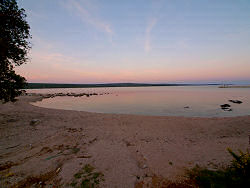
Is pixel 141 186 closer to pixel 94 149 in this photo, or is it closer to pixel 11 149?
pixel 94 149

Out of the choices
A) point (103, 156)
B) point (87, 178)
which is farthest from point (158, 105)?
point (87, 178)

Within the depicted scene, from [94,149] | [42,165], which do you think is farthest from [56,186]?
[94,149]

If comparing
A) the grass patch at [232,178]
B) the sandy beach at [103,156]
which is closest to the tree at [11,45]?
the sandy beach at [103,156]

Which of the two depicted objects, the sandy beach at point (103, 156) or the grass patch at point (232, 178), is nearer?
the grass patch at point (232, 178)

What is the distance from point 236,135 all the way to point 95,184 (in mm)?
10731

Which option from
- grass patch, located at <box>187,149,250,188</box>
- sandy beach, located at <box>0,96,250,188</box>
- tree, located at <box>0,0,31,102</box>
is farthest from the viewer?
tree, located at <box>0,0,31,102</box>

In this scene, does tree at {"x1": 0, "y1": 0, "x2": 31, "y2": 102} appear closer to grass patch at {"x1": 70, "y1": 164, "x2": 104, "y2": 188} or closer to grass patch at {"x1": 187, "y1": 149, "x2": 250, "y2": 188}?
grass patch at {"x1": 70, "y1": 164, "x2": 104, "y2": 188}

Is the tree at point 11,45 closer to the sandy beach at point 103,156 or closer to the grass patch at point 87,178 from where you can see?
the sandy beach at point 103,156

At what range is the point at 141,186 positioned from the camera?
3.73 m

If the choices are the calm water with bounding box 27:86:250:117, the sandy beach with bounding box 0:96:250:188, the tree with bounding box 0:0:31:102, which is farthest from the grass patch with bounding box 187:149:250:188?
the calm water with bounding box 27:86:250:117

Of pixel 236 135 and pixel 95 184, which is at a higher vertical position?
pixel 95 184

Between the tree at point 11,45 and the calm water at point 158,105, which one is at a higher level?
the tree at point 11,45

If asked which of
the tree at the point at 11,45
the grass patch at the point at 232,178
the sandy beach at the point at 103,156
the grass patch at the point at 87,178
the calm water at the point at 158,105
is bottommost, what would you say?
the calm water at the point at 158,105

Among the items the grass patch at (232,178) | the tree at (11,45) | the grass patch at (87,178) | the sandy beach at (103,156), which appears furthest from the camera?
the tree at (11,45)
